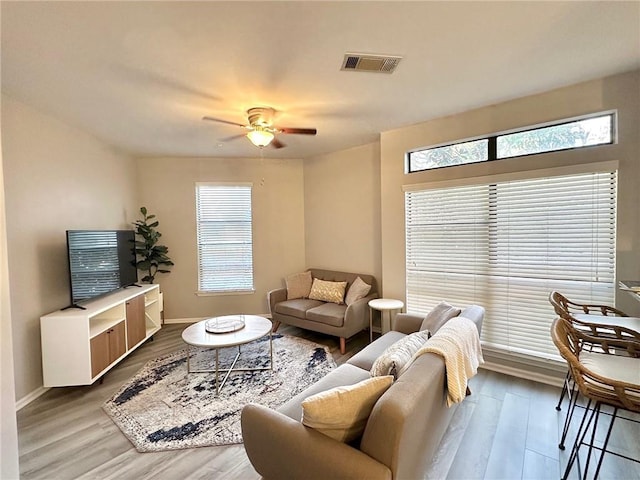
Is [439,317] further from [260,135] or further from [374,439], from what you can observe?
[260,135]

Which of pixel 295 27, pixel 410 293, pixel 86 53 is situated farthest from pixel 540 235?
pixel 86 53

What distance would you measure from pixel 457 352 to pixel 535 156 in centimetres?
229

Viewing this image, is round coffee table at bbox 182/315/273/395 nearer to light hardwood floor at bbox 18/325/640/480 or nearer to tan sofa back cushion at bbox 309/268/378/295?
light hardwood floor at bbox 18/325/640/480

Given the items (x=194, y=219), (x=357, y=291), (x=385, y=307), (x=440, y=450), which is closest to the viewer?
(x=440, y=450)

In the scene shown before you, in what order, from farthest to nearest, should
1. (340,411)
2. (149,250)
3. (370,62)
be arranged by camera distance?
1. (149,250)
2. (370,62)
3. (340,411)

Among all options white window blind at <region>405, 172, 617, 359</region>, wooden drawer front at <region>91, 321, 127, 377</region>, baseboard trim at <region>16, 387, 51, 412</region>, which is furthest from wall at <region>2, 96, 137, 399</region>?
white window blind at <region>405, 172, 617, 359</region>

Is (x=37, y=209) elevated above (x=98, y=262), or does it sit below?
above

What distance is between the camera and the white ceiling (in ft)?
5.46

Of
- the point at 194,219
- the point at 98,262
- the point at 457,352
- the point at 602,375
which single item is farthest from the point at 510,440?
the point at 194,219

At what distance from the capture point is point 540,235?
2.81 m

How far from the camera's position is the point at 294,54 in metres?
2.05

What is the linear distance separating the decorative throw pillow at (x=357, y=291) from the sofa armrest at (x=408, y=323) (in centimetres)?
89

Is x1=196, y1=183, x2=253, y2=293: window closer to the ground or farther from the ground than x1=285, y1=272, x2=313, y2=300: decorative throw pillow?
farther from the ground

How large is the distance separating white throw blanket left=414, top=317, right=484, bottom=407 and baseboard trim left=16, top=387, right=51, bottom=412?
11.6 feet
